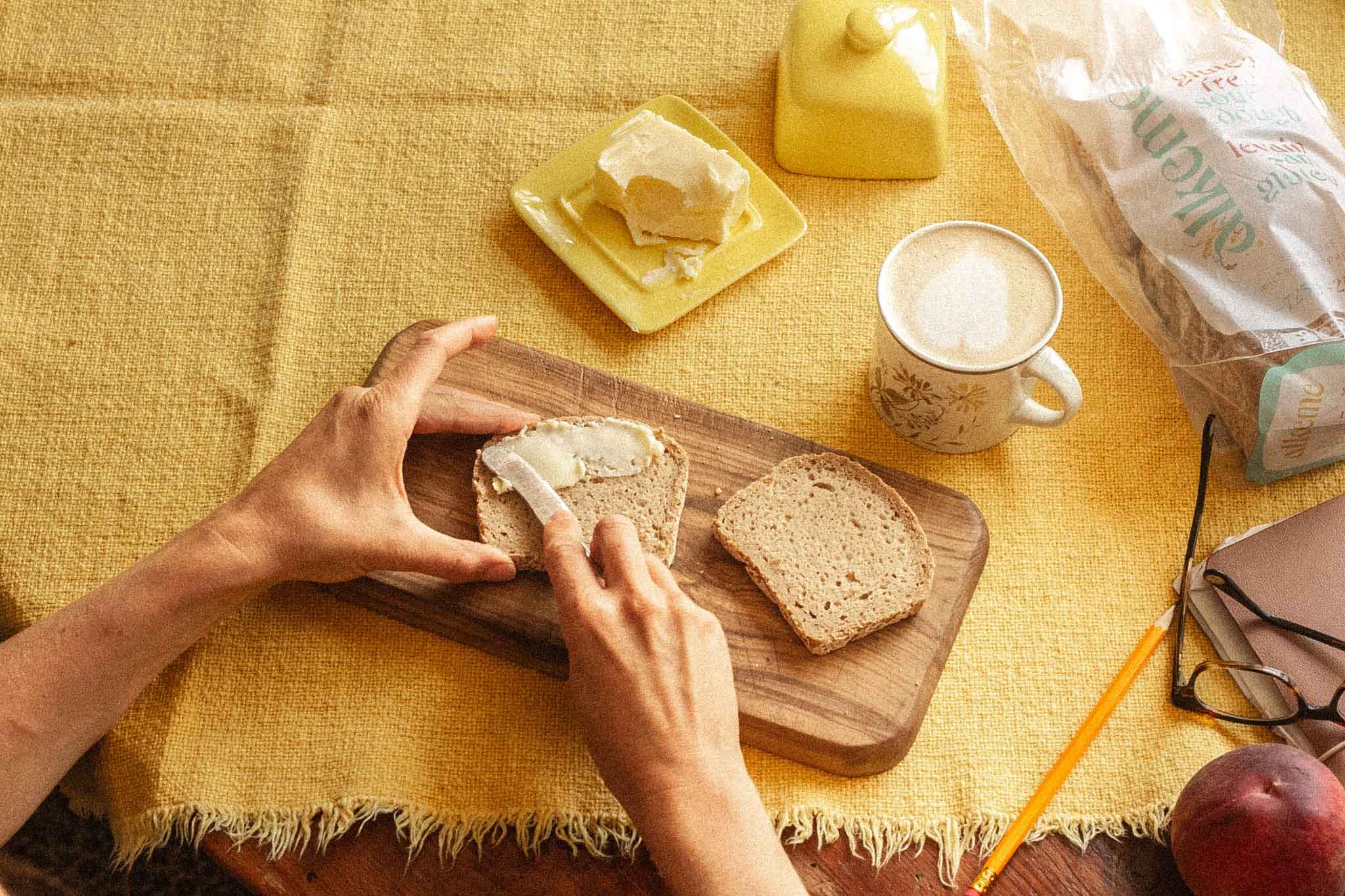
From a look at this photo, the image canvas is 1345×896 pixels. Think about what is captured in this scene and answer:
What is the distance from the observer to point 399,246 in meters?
1.19

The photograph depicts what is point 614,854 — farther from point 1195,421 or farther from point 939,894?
point 1195,421

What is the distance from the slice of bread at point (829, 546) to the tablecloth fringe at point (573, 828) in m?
0.16

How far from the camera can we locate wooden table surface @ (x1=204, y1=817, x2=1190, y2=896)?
2.99 feet

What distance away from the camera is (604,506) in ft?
3.28

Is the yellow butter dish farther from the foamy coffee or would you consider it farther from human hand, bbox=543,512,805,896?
human hand, bbox=543,512,805,896

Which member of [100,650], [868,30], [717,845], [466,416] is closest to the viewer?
[717,845]

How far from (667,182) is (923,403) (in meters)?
0.35

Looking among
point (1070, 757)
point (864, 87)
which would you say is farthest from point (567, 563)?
point (864, 87)

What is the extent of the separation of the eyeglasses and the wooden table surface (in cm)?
14

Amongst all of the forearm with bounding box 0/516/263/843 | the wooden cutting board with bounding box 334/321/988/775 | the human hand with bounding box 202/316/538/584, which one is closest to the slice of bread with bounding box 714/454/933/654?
the wooden cutting board with bounding box 334/321/988/775

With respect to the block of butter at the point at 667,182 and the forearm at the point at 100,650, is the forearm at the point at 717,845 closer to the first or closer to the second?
the forearm at the point at 100,650

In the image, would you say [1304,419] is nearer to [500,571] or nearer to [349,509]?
[500,571]

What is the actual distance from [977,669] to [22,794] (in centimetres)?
83

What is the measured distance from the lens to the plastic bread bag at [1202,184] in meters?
1.00
